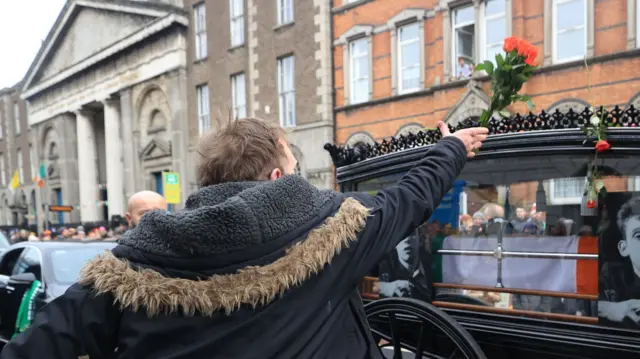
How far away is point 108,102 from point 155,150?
448 centimetres

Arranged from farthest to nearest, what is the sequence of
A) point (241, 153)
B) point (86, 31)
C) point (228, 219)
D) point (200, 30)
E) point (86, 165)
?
point (86, 165)
point (86, 31)
point (200, 30)
point (241, 153)
point (228, 219)

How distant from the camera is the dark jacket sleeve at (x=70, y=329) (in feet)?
4.23

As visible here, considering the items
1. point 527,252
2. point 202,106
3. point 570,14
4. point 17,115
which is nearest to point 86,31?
point 202,106

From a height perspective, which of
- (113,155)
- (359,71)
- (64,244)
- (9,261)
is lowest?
(9,261)

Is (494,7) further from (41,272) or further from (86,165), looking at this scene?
(86,165)

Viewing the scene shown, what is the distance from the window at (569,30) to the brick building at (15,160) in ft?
101

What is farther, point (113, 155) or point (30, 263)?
point (113, 155)

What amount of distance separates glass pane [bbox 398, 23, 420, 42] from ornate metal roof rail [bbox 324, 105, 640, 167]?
33.8ft

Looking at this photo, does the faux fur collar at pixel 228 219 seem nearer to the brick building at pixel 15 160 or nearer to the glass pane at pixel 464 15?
the glass pane at pixel 464 15

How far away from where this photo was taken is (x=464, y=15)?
466 inches

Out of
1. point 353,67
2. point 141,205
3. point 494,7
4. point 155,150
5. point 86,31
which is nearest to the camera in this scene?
point 141,205

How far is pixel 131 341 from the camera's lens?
4.21 ft

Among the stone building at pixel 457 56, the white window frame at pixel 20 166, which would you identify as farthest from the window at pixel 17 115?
the stone building at pixel 457 56

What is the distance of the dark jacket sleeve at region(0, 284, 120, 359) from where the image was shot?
1.29m
